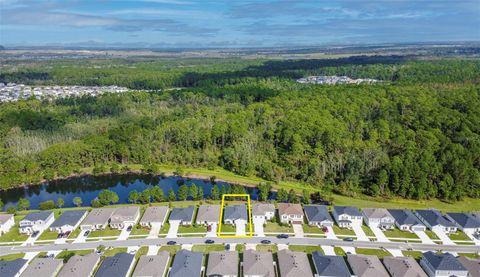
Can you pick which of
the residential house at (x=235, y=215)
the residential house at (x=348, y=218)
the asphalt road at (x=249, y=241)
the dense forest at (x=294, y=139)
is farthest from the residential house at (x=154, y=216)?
the residential house at (x=348, y=218)

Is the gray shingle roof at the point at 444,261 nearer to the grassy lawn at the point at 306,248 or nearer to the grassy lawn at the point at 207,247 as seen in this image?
the grassy lawn at the point at 306,248

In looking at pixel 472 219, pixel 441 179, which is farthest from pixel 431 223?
pixel 441 179

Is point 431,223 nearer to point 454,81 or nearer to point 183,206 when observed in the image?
point 183,206

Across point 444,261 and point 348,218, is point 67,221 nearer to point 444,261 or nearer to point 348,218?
point 348,218

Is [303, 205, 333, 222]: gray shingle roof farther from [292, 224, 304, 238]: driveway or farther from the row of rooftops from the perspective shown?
the row of rooftops

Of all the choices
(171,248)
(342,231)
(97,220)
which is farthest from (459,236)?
(97,220)
